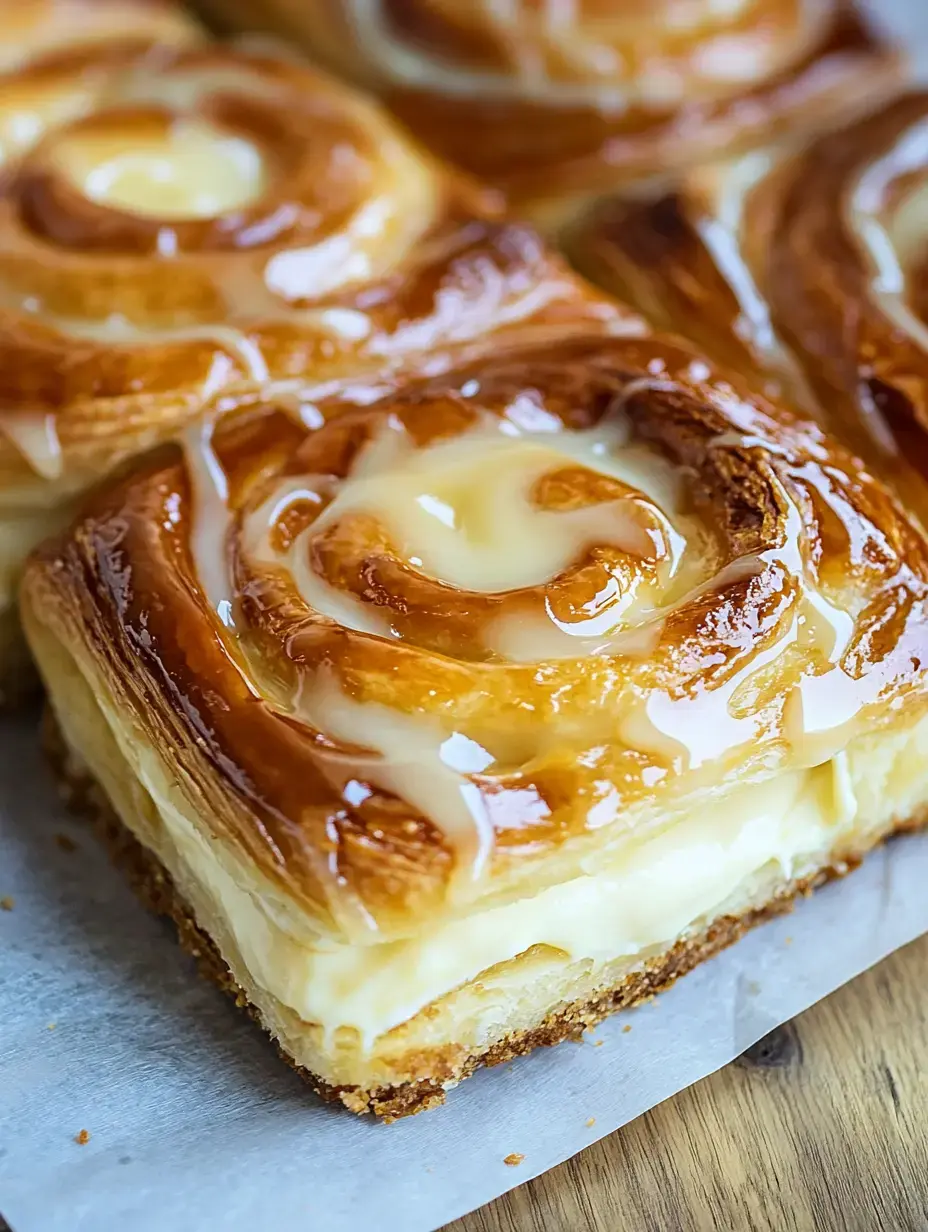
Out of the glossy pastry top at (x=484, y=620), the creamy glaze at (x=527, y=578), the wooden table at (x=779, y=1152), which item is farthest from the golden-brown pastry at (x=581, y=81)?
the wooden table at (x=779, y=1152)

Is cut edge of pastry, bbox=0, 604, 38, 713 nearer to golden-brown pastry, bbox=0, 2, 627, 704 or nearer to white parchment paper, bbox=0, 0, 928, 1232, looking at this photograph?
golden-brown pastry, bbox=0, 2, 627, 704

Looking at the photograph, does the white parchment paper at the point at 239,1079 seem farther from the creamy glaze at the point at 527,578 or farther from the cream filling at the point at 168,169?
the cream filling at the point at 168,169

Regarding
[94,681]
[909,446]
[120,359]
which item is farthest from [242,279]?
[909,446]

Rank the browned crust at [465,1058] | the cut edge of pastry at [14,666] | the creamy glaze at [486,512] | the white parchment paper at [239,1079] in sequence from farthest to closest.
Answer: the cut edge of pastry at [14,666] < the creamy glaze at [486,512] < the browned crust at [465,1058] < the white parchment paper at [239,1079]

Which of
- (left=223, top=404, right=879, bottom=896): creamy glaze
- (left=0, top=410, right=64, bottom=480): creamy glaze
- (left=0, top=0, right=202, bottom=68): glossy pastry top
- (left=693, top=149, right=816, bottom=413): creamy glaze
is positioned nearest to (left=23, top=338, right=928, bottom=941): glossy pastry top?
(left=223, top=404, right=879, bottom=896): creamy glaze

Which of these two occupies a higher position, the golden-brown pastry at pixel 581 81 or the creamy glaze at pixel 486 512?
the golden-brown pastry at pixel 581 81

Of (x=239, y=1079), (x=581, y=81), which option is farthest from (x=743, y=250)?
(x=239, y=1079)

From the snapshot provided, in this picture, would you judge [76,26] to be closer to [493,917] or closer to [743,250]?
[743,250]
